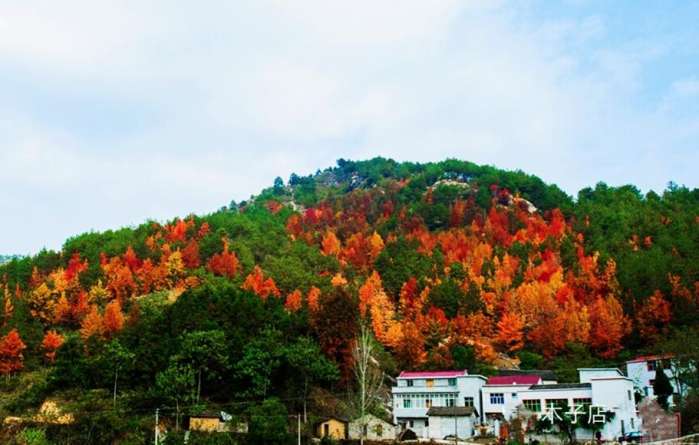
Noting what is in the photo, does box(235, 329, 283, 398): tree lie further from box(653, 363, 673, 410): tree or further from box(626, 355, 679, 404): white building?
box(653, 363, 673, 410): tree

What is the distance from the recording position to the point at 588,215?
9438 centimetres

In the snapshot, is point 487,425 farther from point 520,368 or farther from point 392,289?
point 392,289

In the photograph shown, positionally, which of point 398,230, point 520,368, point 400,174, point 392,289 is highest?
point 400,174

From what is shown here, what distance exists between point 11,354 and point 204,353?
18246mm

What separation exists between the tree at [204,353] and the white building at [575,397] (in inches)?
625

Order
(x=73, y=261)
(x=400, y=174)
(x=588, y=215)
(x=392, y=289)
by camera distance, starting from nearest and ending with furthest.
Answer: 1. (x=392, y=289)
2. (x=73, y=261)
3. (x=588, y=215)
4. (x=400, y=174)

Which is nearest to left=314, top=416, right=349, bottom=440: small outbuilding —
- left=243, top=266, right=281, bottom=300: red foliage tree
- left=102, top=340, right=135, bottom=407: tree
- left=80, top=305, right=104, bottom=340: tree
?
left=102, top=340, right=135, bottom=407: tree

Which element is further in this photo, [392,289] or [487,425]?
[392,289]

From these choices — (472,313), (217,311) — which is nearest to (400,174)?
(472,313)

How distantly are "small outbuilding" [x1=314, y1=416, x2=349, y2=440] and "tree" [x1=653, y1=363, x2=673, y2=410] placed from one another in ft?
65.4

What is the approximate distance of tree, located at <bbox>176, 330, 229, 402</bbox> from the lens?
39469 mm

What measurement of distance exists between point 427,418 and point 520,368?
42.7ft

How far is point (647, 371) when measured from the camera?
46594 mm

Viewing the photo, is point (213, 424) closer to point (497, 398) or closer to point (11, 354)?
point (497, 398)
